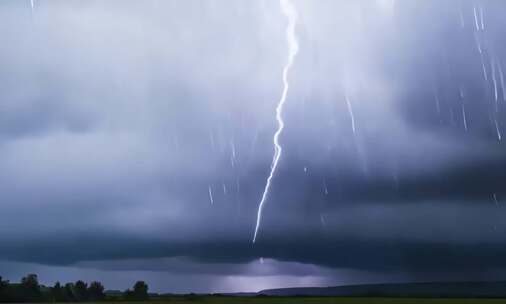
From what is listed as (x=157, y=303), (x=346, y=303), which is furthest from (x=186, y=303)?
(x=346, y=303)

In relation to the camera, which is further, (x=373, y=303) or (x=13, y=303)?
(x=13, y=303)

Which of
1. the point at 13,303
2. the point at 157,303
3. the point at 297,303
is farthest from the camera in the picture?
the point at 13,303

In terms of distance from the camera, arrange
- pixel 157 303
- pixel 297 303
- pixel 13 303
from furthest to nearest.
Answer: pixel 13 303 → pixel 157 303 → pixel 297 303

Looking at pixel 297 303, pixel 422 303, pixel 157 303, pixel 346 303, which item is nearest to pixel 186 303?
pixel 157 303

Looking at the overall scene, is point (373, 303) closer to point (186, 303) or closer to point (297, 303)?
point (297, 303)

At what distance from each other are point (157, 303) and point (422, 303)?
72205mm

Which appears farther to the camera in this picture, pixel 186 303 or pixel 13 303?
pixel 13 303

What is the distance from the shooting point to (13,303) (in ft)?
647

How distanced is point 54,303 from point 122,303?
75.3 feet

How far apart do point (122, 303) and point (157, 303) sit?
36.3 ft

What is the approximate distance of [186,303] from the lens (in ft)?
601

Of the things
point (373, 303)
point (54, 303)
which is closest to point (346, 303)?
point (373, 303)

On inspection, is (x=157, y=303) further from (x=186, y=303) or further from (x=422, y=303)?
(x=422, y=303)

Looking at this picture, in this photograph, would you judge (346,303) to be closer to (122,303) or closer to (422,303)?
(422,303)
